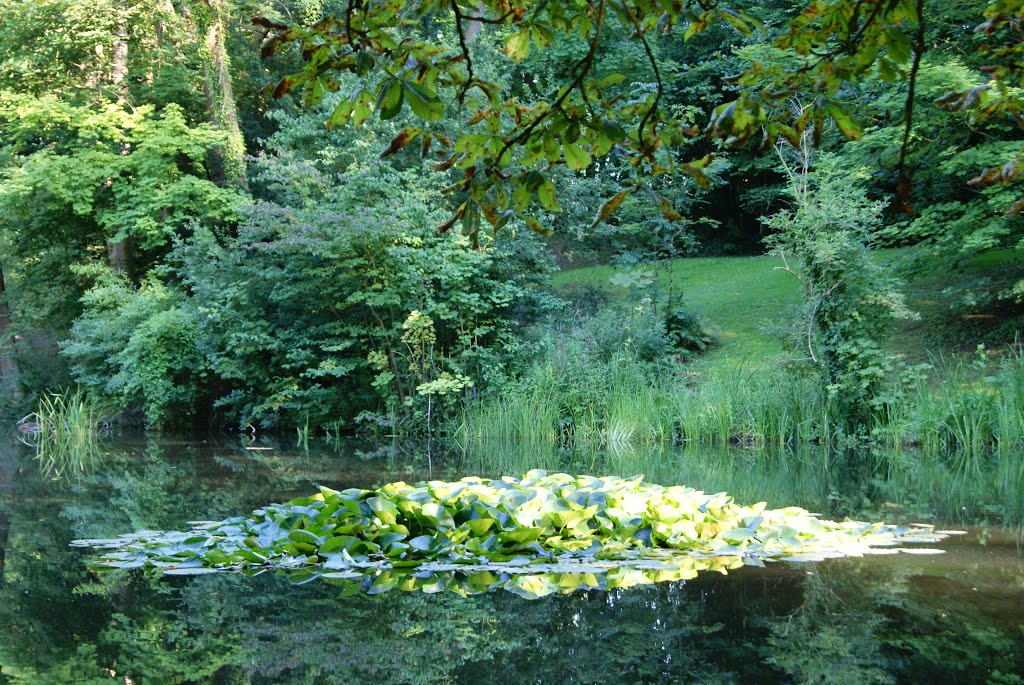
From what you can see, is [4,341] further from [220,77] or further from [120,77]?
[220,77]

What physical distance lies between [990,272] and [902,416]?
5405 millimetres

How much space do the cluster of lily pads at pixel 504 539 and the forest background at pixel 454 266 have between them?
226 cm

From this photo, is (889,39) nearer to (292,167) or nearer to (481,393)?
(481,393)

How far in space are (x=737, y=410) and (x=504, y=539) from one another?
692cm

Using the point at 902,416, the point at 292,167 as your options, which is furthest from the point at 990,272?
the point at 292,167

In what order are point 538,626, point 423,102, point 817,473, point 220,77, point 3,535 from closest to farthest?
point 423,102, point 538,626, point 3,535, point 817,473, point 220,77

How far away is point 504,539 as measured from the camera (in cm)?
453

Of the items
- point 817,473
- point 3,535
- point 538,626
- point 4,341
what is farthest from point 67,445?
point 538,626

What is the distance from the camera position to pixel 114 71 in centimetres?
1809

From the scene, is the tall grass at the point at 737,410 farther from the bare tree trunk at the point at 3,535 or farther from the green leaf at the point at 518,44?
the green leaf at the point at 518,44

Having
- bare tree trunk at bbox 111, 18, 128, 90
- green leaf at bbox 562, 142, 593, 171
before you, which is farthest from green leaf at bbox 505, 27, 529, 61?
bare tree trunk at bbox 111, 18, 128, 90

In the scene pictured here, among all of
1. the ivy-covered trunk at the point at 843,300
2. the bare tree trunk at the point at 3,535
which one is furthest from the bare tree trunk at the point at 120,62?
the bare tree trunk at the point at 3,535

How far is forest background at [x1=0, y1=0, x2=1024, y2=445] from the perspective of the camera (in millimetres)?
10773

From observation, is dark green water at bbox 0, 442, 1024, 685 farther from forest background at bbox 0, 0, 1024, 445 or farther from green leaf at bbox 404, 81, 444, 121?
forest background at bbox 0, 0, 1024, 445
